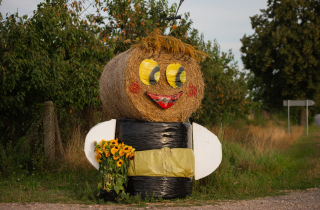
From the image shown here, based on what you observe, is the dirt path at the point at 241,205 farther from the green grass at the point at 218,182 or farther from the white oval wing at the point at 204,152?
the white oval wing at the point at 204,152

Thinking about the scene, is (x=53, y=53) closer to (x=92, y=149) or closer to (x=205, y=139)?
(x=92, y=149)

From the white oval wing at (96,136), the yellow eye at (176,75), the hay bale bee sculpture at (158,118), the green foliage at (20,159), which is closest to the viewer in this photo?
the hay bale bee sculpture at (158,118)

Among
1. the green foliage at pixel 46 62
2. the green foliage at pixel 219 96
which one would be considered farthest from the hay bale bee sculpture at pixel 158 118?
the green foliage at pixel 219 96

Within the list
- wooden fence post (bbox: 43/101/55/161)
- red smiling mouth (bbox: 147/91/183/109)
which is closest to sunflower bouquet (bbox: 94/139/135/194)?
red smiling mouth (bbox: 147/91/183/109)

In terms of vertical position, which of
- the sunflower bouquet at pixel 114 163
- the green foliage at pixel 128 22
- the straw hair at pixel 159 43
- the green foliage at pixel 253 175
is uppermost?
the green foliage at pixel 128 22

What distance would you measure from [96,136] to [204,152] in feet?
6.53

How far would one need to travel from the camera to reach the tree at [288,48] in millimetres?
19781

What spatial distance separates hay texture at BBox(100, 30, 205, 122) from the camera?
5.47 meters

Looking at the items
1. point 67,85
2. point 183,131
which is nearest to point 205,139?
point 183,131

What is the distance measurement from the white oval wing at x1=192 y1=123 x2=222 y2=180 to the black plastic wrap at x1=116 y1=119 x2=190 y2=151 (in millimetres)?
635

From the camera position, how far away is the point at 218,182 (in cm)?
639

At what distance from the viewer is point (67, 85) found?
771 centimetres

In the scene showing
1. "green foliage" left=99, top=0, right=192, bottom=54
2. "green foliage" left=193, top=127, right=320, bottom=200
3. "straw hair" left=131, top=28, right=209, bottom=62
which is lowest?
"green foliage" left=193, top=127, right=320, bottom=200

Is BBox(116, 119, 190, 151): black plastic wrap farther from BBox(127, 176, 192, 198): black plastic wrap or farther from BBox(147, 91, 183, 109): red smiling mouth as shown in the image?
BBox(127, 176, 192, 198): black plastic wrap
